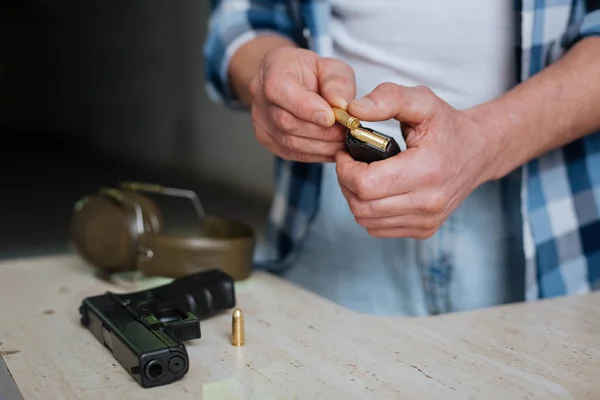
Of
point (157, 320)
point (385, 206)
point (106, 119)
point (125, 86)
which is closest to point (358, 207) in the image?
point (385, 206)

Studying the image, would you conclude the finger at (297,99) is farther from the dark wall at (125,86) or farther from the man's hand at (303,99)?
the dark wall at (125,86)

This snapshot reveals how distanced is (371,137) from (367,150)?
0.02 m

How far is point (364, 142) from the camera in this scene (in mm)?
854

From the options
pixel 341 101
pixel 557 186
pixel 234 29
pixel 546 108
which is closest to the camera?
pixel 341 101

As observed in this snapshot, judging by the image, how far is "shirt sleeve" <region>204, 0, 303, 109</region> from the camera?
126 centimetres

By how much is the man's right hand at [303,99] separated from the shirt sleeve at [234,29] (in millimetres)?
271

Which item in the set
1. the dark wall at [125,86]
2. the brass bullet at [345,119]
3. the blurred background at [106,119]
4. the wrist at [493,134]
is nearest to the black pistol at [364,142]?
the brass bullet at [345,119]

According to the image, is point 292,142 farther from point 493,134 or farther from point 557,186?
point 557,186

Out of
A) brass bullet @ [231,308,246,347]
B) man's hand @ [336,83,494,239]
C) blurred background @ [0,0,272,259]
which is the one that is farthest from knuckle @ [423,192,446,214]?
blurred background @ [0,0,272,259]

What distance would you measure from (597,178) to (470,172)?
0.29 metres

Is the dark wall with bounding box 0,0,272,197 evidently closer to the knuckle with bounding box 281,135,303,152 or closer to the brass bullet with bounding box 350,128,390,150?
the knuckle with bounding box 281,135,303,152

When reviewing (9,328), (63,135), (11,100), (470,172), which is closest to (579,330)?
(470,172)

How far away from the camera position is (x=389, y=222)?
886mm

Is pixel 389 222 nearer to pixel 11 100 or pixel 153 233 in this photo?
pixel 153 233
